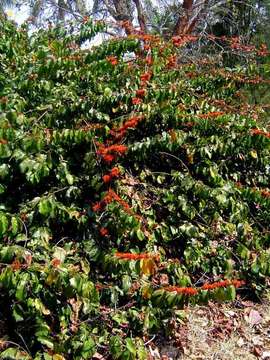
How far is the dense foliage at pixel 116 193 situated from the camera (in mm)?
2559

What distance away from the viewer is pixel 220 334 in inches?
127

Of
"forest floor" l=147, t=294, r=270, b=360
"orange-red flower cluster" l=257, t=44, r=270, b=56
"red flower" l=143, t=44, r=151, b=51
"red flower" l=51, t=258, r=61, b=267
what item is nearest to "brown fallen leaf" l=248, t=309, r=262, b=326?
"forest floor" l=147, t=294, r=270, b=360

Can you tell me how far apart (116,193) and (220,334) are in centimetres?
118

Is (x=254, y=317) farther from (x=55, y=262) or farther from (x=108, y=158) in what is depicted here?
(x=55, y=262)

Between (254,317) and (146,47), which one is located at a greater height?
(146,47)

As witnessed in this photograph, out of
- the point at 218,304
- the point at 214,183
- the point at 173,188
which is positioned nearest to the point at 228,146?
the point at 214,183

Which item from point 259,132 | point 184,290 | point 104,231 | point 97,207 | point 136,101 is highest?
point 136,101

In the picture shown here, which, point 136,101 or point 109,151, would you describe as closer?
point 109,151

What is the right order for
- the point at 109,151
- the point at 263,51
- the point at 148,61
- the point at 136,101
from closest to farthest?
1. the point at 109,151
2. the point at 136,101
3. the point at 148,61
4. the point at 263,51

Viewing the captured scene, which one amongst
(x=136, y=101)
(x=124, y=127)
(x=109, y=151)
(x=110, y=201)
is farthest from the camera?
(x=136, y=101)

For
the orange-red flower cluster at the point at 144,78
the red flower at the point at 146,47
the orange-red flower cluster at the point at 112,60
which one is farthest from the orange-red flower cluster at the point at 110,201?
the red flower at the point at 146,47

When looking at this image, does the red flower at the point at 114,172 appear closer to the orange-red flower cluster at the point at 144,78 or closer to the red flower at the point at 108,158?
the red flower at the point at 108,158

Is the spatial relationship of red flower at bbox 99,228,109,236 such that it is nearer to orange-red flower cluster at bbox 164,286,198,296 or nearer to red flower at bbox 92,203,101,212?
red flower at bbox 92,203,101,212

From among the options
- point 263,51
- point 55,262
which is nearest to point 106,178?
point 55,262
